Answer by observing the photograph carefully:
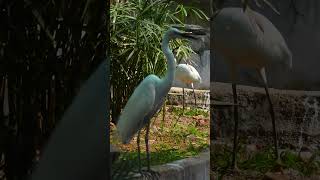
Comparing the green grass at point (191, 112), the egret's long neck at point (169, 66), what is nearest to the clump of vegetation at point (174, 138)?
the green grass at point (191, 112)

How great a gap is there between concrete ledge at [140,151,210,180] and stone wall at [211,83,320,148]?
18 centimetres

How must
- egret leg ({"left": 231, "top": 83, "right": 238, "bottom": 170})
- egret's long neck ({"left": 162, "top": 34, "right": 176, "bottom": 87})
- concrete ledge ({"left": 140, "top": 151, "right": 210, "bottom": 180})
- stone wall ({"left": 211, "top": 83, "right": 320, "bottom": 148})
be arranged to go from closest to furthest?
stone wall ({"left": 211, "top": 83, "right": 320, "bottom": 148}) → egret leg ({"left": 231, "top": 83, "right": 238, "bottom": 170}) → concrete ledge ({"left": 140, "top": 151, "right": 210, "bottom": 180}) → egret's long neck ({"left": 162, "top": 34, "right": 176, "bottom": 87})

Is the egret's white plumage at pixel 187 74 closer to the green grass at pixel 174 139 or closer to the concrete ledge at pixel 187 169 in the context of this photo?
the green grass at pixel 174 139

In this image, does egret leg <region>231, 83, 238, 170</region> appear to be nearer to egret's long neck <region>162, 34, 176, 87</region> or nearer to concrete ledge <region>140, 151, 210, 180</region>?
concrete ledge <region>140, 151, 210, 180</region>

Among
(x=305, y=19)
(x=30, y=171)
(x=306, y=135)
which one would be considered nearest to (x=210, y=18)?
(x=305, y=19)

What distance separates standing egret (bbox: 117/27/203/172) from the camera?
95.9 inches

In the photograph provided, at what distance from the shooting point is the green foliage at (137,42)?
2439mm

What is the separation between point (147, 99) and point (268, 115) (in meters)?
0.60

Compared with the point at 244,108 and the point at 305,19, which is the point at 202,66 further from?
the point at 305,19

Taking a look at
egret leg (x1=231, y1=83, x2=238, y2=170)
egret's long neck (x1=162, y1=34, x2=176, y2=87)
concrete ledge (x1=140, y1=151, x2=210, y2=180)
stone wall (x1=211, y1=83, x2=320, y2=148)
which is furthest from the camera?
egret's long neck (x1=162, y1=34, x2=176, y2=87)

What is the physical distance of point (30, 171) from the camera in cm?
261

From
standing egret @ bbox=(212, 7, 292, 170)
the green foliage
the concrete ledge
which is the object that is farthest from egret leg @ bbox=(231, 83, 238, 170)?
the green foliage

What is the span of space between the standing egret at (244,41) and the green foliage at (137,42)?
280 mm

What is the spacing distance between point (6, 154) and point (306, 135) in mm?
1359
